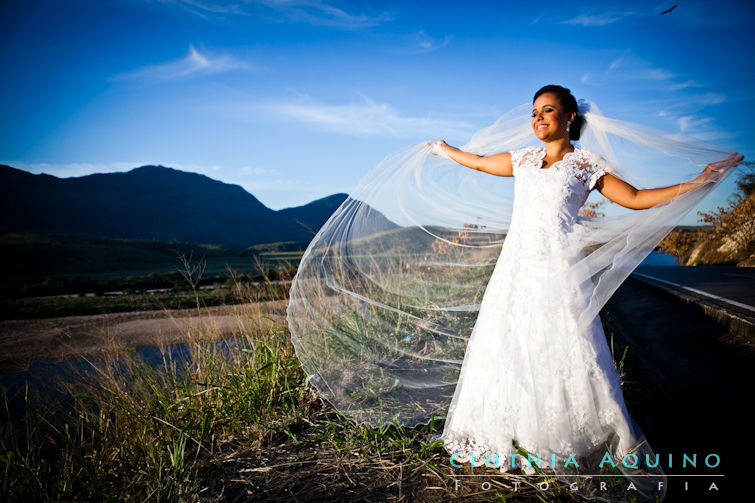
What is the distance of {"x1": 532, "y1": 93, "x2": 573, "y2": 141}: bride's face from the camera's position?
230 centimetres

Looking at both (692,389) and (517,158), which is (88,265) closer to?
(517,158)

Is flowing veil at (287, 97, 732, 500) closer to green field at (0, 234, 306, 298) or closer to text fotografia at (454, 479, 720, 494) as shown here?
text fotografia at (454, 479, 720, 494)

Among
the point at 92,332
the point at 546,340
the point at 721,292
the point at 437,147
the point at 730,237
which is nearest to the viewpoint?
the point at 546,340

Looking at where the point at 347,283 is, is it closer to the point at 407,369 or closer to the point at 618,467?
the point at 407,369

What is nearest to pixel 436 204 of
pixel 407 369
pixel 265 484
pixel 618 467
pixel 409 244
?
pixel 409 244

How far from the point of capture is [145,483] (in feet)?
7.32

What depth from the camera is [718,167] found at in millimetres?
2135

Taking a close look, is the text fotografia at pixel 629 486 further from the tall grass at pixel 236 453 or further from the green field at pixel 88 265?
the green field at pixel 88 265

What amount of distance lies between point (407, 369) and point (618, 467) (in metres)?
1.50

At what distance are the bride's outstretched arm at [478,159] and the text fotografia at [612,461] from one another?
5.91 feet

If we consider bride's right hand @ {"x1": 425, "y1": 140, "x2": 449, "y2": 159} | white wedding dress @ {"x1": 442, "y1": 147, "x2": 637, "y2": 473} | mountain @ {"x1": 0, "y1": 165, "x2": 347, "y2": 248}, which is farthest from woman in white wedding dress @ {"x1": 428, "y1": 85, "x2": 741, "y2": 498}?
mountain @ {"x1": 0, "y1": 165, "x2": 347, "y2": 248}

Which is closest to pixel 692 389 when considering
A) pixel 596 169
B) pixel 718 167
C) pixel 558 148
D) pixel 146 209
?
pixel 718 167

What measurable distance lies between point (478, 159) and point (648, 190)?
43.2 inches

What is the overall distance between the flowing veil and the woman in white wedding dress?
0.42 ft
